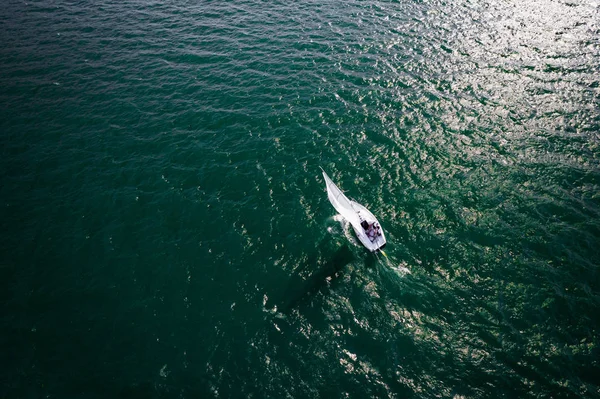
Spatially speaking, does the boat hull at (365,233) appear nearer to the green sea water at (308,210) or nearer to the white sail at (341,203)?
the white sail at (341,203)

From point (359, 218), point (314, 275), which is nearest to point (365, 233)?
point (359, 218)

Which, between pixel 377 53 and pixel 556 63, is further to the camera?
pixel 377 53

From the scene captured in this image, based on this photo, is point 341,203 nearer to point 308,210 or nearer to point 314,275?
point 308,210

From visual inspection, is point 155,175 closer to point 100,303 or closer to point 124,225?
point 124,225

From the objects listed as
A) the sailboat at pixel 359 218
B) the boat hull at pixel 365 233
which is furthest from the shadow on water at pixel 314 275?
the sailboat at pixel 359 218

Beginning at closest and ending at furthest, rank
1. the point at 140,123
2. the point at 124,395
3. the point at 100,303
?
the point at 124,395 → the point at 100,303 → the point at 140,123

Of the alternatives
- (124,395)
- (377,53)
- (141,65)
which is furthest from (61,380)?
(377,53)
